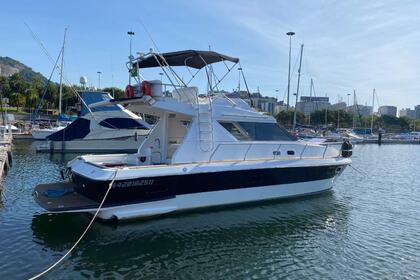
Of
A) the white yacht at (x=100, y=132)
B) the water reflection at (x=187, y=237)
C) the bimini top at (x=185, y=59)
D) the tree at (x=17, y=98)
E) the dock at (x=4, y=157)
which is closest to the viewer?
the water reflection at (x=187, y=237)

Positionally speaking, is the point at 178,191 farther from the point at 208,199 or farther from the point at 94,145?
the point at 94,145

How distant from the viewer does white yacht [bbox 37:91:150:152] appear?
30484 millimetres

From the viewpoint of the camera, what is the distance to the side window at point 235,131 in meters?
12.7

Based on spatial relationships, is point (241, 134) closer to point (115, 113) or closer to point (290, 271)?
point (290, 271)

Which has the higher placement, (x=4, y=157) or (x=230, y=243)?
(x=4, y=157)

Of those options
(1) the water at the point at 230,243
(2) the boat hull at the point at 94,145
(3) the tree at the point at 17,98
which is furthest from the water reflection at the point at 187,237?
(3) the tree at the point at 17,98

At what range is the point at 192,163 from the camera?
11.3 m

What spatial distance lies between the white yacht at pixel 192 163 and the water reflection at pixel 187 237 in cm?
56

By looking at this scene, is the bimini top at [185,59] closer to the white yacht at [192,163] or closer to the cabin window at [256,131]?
the white yacht at [192,163]

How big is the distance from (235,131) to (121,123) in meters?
20.6

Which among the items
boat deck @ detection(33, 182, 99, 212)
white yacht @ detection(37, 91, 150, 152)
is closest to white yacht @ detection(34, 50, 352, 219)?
boat deck @ detection(33, 182, 99, 212)

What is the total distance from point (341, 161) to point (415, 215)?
3.26m

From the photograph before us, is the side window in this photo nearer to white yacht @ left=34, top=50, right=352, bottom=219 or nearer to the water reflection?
white yacht @ left=34, top=50, right=352, bottom=219

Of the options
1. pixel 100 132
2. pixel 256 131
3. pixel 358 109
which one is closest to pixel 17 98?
pixel 100 132
